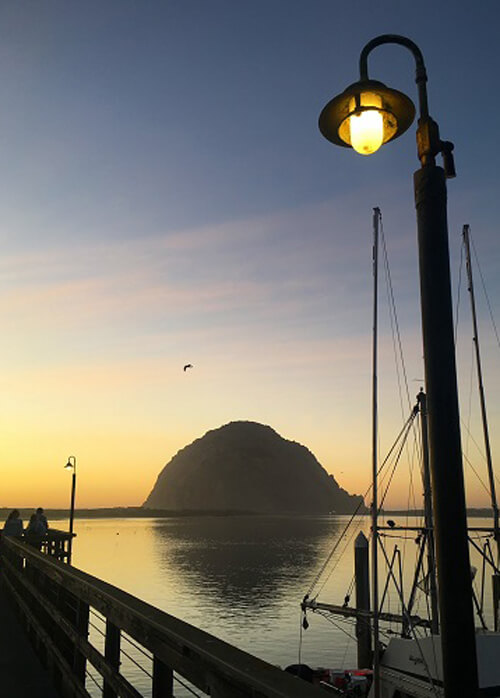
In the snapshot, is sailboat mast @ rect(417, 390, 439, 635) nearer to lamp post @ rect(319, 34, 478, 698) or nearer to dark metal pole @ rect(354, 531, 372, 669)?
dark metal pole @ rect(354, 531, 372, 669)

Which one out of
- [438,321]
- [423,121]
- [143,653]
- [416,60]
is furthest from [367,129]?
[143,653]

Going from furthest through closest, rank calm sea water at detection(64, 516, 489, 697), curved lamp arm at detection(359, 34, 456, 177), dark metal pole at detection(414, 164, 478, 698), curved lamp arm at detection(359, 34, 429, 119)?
1. calm sea water at detection(64, 516, 489, 697)
2. curved lamp arm at detection(359, 34, 429, 119)
3. curved lamp arm at detection(359, 34, 456, 177)
4. dark metal pole at detection(414, 164, 478, 698)

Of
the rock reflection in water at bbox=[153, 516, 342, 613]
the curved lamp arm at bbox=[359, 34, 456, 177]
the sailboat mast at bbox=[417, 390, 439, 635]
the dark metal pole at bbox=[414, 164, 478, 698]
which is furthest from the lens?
the rock reflection in water at bbox=[153, 516, 342, 613]

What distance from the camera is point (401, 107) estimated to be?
174 inches

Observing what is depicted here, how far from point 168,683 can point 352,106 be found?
13.0 feet

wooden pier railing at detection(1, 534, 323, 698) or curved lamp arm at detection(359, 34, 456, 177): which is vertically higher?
curved lamp arm at detection(359, 34, 456, 177)

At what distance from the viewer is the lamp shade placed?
4.37 metres

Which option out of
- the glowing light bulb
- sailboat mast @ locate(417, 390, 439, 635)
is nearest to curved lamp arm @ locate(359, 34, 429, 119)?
the glowing light bulb

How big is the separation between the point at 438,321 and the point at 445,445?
774mm

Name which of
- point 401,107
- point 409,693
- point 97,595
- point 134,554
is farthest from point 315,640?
point 134,554

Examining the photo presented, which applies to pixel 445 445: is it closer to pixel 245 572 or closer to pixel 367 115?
pixel 367 115

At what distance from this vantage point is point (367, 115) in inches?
173

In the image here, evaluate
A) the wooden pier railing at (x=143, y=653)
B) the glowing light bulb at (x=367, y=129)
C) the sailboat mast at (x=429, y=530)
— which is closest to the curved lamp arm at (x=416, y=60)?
the glowing light bulb at (x=367, y=129)

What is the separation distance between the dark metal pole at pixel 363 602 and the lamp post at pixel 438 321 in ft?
64.1
